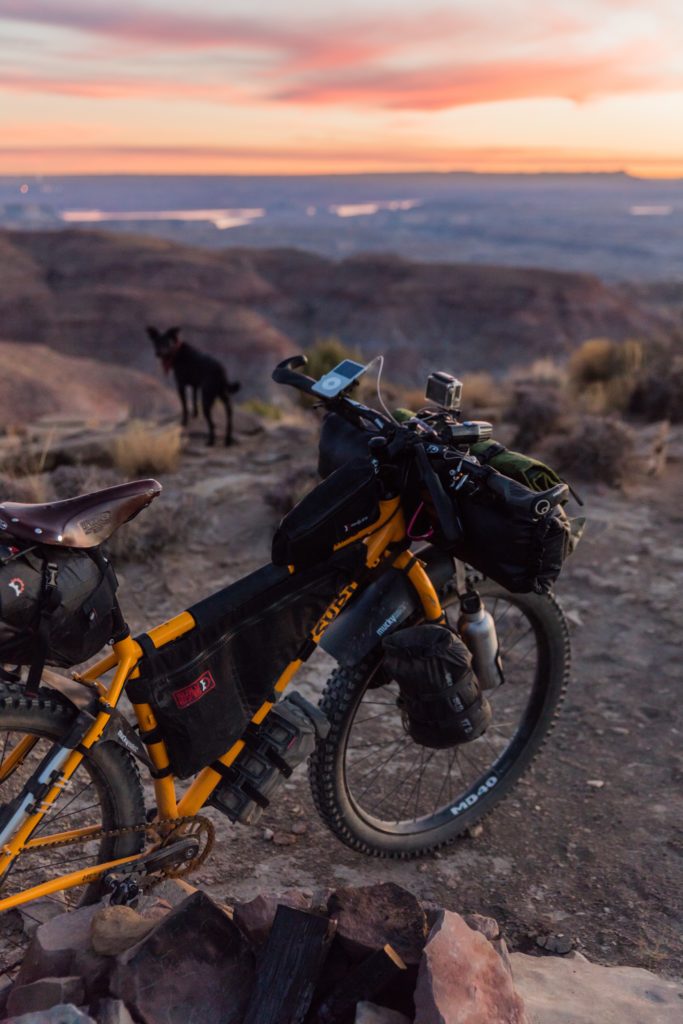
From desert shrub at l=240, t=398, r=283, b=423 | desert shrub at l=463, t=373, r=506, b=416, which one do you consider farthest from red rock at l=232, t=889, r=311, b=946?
desert shrub at l=240, t=398, r=283, b=423

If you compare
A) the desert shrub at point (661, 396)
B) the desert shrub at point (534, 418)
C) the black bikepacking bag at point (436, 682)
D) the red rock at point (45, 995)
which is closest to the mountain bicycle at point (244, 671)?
the black bikepacking bag at point (436, 682)

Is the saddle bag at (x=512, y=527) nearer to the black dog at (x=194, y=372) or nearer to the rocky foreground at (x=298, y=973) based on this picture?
the rocky foreground at (x=298, y=973)

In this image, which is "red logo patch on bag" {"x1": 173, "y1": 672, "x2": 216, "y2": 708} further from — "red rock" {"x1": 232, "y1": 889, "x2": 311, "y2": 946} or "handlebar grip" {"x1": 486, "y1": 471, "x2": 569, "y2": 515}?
"handlebar grip" {"x1": 486, "y1": 471, "x2": 569, "y2": 515}

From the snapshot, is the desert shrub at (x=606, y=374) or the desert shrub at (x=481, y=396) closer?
Result: the desert shrub at (x=606, y=374)

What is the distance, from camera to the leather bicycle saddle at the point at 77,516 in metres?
2.40

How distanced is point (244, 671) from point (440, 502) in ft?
2.78

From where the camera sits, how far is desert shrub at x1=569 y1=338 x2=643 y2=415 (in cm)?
1172

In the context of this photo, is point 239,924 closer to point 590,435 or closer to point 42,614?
point 42,614

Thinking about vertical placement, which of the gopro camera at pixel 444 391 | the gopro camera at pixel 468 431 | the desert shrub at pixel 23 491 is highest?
the gopro camera at pixel 444 391

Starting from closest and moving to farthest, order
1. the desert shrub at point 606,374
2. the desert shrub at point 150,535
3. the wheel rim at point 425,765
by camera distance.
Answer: the wheel rim at point 425,765 < the desert shrub at point 150,535 < the desert shrub at point 606,374

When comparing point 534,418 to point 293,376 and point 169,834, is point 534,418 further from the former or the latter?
point 169,834

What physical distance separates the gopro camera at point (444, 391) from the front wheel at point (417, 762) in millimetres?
777

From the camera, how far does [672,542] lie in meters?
7.03

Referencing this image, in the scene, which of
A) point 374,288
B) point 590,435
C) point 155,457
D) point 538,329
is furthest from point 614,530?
point 374,288
